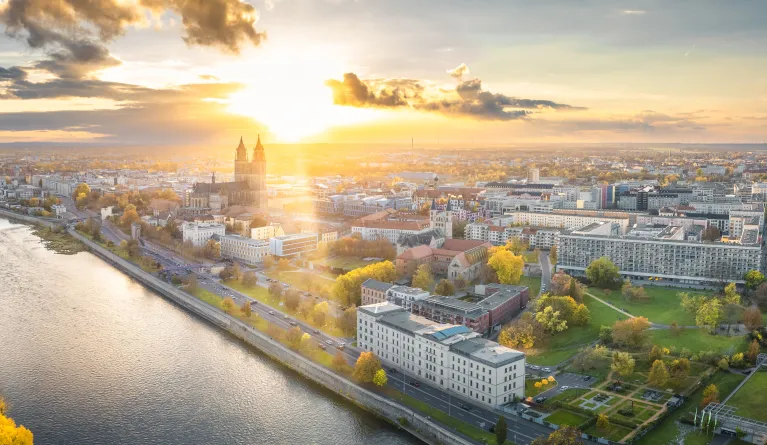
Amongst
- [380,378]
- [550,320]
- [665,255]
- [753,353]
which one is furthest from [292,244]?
[753,353]

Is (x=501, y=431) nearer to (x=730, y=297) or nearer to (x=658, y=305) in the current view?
(x=658, y=305)

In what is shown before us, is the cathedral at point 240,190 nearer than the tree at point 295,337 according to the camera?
No

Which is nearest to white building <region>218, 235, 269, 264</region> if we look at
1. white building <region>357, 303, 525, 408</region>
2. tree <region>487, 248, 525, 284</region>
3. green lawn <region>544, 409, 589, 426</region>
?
tree <region>487, 248, 525, 284</region>

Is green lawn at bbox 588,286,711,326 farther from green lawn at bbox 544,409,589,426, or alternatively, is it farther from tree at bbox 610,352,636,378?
green lawn at bbox 544,409,589,426

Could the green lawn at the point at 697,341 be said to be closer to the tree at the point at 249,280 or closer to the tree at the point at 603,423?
the tree at the point at 603,423

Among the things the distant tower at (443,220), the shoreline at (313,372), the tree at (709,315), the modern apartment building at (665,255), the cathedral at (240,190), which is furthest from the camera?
the cathedral at (240,190)

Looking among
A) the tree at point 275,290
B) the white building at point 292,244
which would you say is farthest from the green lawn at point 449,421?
the white building at point 292,244

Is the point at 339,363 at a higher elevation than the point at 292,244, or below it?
below
